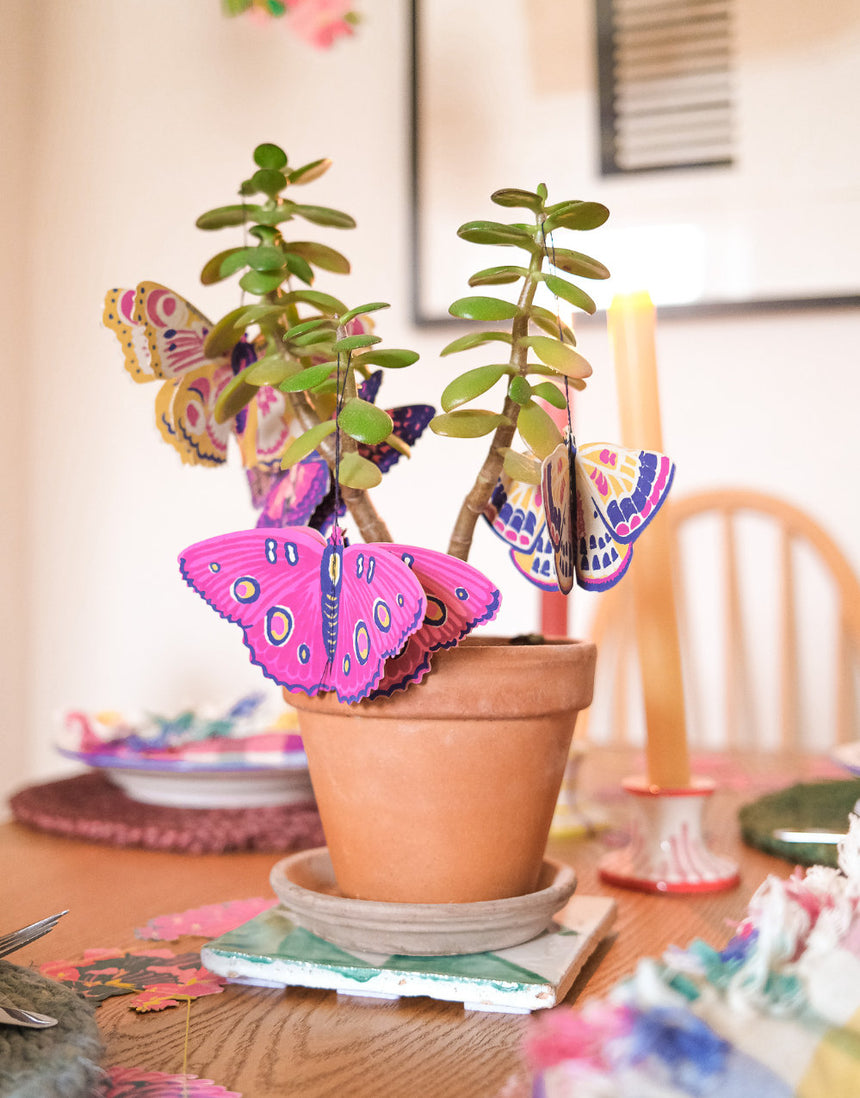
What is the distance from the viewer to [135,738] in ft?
2.53

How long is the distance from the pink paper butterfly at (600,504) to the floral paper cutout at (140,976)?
0.23m

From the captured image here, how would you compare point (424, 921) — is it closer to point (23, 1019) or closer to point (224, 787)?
point (23, 1019)

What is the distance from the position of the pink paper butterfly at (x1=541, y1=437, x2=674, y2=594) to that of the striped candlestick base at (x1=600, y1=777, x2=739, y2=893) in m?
0.20

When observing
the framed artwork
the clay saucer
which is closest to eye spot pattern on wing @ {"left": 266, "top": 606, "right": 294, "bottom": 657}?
the clay saucer

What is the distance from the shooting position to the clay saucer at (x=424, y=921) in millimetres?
378

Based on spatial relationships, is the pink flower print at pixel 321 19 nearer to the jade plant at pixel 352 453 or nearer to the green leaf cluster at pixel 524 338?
the jade plant at pixel 352 453

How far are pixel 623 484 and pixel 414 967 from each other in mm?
216

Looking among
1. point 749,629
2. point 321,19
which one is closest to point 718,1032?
point 749,629

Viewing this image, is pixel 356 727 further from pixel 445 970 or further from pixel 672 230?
pixel 672 230

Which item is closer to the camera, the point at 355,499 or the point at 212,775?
the point at 355,499

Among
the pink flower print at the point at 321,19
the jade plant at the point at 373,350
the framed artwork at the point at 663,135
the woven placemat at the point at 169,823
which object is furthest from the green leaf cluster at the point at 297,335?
the pink flower print at the point at 321,19

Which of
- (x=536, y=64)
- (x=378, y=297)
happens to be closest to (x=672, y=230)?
(x=536, y=64)

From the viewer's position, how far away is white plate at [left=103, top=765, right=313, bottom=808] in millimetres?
708

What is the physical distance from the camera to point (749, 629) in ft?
4.95
